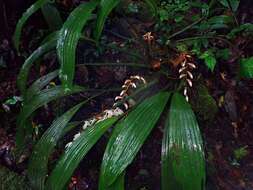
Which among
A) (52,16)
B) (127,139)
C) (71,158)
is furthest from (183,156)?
(52,16)

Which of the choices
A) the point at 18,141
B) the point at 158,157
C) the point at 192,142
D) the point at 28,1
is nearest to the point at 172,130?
the point at 192,142

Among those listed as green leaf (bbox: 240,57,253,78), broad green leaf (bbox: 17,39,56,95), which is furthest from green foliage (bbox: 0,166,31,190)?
green leaf (bbox: 240,57,253,78)

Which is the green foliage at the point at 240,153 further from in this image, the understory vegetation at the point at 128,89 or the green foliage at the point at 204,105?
the green foliage at the point at 204,105

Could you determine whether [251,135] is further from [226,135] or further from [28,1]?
[28,1]

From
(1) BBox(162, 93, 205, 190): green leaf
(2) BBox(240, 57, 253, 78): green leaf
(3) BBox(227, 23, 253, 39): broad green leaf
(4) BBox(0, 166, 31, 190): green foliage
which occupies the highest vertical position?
(3) BBox(227, 23, 253, 39): broad green leaf

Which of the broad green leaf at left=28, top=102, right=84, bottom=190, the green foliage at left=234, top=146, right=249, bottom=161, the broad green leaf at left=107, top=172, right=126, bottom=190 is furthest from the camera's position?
the green foliage at left=234, top=146, right=249, bottom=161

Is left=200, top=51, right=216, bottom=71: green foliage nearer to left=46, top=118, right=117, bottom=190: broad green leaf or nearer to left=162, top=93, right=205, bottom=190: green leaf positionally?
left=162, top=93, right=205, bottom=190: green leaf

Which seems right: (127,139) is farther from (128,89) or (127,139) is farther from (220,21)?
(220,21)
